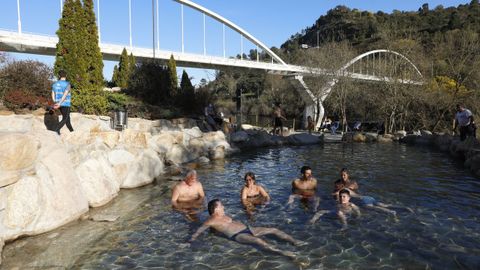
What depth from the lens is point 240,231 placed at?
620 centimetres

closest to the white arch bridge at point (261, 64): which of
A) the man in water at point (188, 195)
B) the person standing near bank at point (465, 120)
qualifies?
the person standing near bank at point (465, 120)

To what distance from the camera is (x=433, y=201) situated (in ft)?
27.6

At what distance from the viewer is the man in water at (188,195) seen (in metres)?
7.96

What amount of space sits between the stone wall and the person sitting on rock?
2847mm

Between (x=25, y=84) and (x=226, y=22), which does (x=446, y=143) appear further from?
→ (x=226, y=22)

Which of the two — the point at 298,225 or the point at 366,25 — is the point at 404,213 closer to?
the point at 298,225

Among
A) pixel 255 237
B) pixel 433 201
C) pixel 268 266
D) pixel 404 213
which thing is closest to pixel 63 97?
pixel 255 237

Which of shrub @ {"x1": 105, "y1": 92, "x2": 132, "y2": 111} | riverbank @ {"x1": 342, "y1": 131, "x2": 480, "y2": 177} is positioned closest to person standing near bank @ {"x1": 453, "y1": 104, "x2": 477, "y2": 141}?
riverbank @ {"x1": 342, "y1": 131, "x2": 480, "y2": 177}

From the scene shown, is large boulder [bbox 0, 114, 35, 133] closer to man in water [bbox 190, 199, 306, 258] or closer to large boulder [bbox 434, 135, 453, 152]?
man in water [bbox 190, 199, 306, 258]

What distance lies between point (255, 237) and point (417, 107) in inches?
1026

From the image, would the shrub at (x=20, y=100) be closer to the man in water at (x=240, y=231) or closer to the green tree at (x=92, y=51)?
the green tree at (x=92, y=51)

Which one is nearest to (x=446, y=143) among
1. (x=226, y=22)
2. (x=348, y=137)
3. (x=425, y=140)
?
(x=425, y=140)

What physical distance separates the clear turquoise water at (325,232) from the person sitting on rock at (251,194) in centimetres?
21

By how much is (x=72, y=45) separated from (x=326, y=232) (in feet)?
44.9
